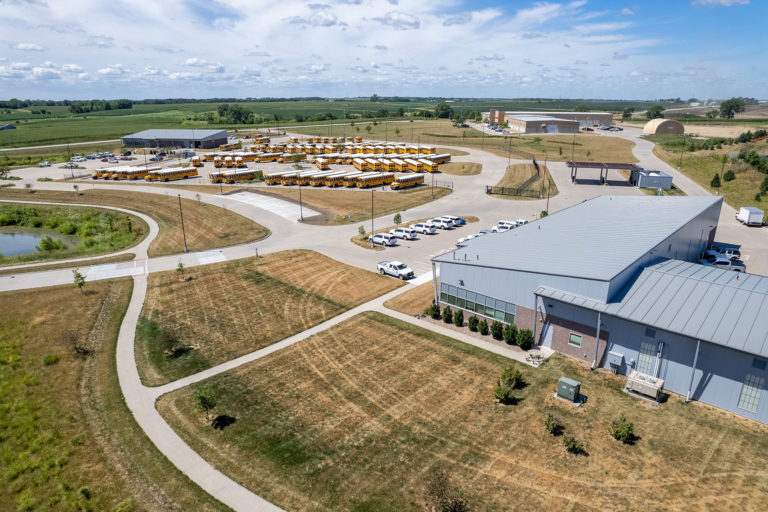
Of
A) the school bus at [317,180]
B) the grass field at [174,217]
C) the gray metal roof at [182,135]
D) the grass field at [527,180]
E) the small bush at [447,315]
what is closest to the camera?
the small bush at [447,315]

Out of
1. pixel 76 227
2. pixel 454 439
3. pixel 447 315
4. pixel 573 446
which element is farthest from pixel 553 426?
pixel 76 227

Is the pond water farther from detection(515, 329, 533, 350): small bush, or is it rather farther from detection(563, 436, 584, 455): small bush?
detection(563, 436, 584, 455): small bush

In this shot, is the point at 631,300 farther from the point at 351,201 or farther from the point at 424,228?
the point at 351,201

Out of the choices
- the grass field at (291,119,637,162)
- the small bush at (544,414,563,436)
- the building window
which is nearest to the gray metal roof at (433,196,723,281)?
the building window

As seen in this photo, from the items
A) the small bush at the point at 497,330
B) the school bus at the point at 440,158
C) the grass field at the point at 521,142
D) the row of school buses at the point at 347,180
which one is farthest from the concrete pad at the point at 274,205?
the grass field at the point at 521,142

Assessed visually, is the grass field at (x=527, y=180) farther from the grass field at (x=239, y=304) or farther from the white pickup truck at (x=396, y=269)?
the grass field at (x=239, y=304)

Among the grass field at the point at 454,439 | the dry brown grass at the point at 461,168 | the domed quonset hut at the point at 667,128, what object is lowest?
the grass field at the point at 454,439

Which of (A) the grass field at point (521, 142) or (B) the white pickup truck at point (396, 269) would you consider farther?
(A) the grass field at point (521, 142)

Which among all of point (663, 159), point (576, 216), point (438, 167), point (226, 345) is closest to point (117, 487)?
point (226, 345)
